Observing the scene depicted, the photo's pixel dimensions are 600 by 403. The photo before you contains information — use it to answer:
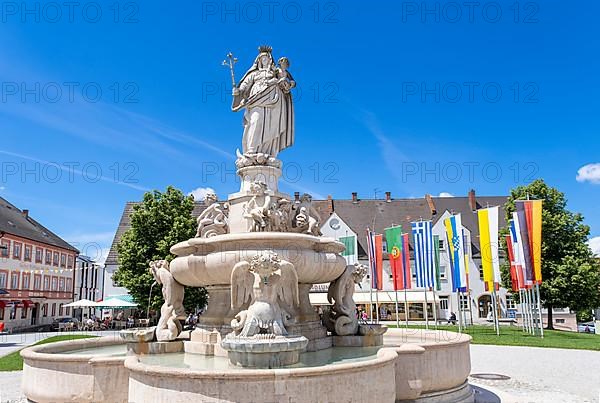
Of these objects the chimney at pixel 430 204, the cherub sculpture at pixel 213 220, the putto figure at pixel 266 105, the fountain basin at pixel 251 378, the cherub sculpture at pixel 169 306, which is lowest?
the fountain basin at pixel 251 378

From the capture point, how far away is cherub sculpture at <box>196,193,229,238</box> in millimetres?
9703

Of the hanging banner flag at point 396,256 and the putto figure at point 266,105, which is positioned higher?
the putto figure at point 266,105

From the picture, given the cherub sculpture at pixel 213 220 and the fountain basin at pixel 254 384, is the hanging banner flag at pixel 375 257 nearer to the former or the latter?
the cherub sculpture at pixel 213 220

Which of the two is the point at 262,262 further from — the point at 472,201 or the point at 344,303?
the point at 472,201

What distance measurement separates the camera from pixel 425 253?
2600cm

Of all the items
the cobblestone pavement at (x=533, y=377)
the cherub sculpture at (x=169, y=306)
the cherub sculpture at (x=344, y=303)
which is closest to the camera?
the cherub sculpture at (x=169, y=306)

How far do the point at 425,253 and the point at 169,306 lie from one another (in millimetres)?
19212

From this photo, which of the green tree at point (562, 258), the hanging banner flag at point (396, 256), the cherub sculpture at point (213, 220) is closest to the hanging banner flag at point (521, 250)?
the hanging banner flag at point (396, 256)

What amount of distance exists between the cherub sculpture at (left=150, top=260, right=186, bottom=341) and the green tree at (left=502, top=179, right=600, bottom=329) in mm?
30494

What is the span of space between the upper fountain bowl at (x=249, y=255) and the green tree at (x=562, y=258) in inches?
1145

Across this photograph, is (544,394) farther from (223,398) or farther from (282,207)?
(223,398)

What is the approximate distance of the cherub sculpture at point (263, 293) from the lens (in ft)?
23.8

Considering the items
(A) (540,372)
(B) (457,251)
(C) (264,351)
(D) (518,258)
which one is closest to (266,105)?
(C) (264,351)

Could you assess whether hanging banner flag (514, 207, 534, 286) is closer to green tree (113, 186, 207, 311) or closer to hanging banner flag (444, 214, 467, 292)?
hanging banner flag (444, 214, 467, 292)
